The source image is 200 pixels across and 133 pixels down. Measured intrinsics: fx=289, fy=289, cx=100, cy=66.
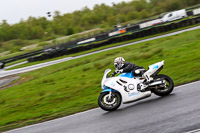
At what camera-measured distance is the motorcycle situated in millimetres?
8078

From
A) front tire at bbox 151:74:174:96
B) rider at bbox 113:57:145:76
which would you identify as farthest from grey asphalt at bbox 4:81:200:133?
rider at bbox 113:57:145:76

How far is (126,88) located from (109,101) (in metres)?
0.60

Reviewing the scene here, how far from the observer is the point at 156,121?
625 cm

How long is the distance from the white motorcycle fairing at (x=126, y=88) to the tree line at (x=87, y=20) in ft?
211

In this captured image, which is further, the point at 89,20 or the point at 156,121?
the point at 89,20

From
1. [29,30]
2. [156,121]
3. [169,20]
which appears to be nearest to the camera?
[156,121]

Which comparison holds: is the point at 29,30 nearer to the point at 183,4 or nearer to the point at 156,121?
the point at 183,4

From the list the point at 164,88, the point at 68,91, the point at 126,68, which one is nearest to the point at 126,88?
the point at 126,68


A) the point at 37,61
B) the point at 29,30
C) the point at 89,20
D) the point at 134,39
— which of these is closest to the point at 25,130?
the point at 134,39

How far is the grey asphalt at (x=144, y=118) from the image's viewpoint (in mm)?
5875

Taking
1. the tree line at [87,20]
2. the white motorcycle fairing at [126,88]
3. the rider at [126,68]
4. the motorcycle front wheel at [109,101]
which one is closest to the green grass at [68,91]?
the motorcycle front wheel at [109,101]

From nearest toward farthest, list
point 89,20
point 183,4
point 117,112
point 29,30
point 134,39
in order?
point 117,112
point 134,39
point 183,4
point 29,30
point 89,20

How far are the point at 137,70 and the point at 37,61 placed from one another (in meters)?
26.5

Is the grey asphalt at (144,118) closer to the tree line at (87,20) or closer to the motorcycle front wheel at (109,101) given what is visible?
the motorcycle front wheel at (109,101)
